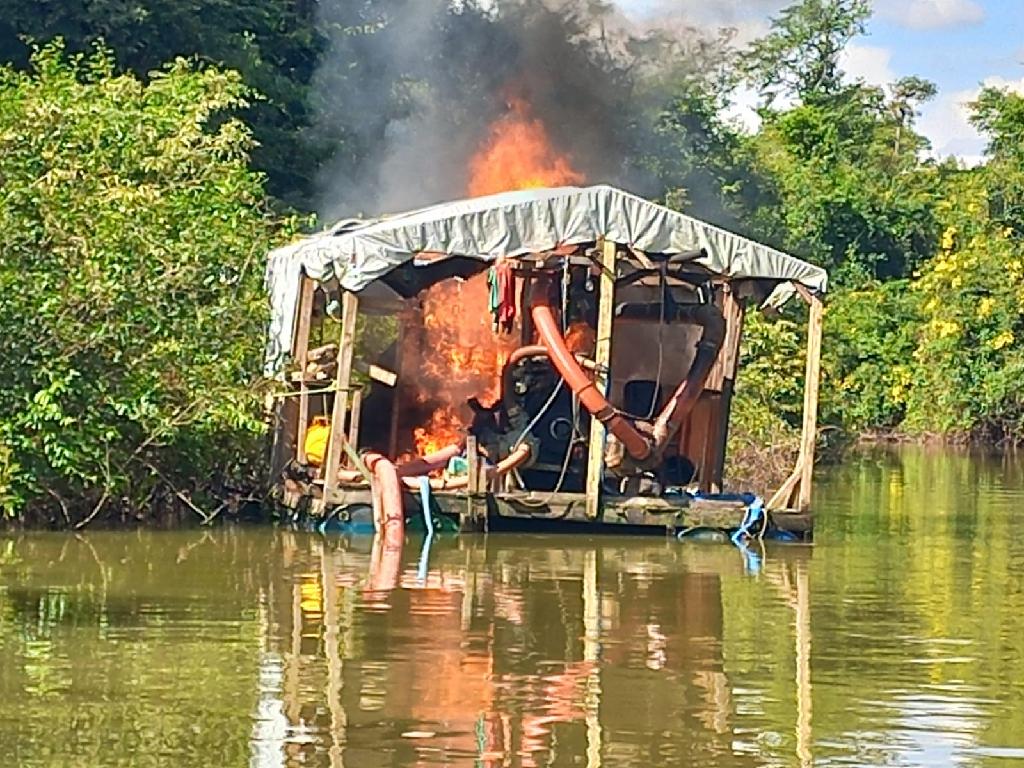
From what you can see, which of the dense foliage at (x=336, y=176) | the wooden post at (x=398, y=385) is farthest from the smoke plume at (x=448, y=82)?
the wooden post at (x=398, y=385)

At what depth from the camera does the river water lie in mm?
9125

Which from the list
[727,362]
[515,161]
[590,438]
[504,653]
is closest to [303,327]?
[590,438]

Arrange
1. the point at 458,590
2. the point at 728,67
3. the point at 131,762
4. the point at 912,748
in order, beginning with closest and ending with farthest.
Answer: the point at 131,762, the point at 912,748, the point at 458,590, the point at 728,67

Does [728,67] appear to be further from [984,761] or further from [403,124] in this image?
[984,761]

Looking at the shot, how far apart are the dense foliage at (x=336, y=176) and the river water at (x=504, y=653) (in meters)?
1.24

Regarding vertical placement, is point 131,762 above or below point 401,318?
below

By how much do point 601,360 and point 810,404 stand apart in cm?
193

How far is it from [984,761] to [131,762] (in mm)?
3539

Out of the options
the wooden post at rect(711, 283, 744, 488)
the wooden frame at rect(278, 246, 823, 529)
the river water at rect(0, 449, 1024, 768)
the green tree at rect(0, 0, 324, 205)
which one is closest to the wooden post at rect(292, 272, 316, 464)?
the wooden frame at rect(278, 246, 823, 529)

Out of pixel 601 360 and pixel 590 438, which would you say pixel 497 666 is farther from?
pixel 590 438

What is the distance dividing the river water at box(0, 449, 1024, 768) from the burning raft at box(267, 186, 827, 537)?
0.65 m

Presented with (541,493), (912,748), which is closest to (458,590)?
(541,493)

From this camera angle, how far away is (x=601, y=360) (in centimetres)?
1836

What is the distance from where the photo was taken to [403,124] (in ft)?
125
